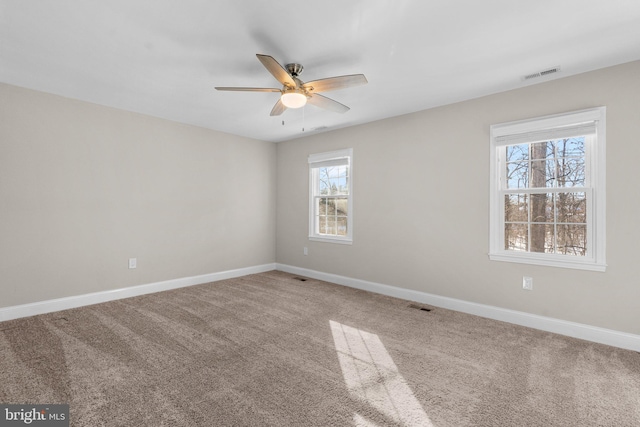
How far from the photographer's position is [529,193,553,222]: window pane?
10.3 ft

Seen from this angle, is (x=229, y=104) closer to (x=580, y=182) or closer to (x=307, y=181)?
(x=307, y=181)

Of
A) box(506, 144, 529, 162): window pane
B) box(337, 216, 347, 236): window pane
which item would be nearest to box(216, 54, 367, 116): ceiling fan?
box(506, 144, 529, 162): window pane

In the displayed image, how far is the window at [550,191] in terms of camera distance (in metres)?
2.83

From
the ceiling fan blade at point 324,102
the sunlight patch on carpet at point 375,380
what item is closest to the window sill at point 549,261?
the sunlight patch on carpet at point 375,380

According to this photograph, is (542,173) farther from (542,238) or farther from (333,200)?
(333,200)

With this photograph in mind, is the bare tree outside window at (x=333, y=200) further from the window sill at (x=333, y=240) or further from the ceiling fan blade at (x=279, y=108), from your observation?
the ceiling fan blade at (x=279, y=108)

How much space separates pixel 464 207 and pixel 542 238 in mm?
823

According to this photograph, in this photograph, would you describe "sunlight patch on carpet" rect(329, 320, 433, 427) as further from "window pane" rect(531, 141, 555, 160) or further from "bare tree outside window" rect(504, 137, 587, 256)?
"window pane" rect(531, 141, 555, 160)

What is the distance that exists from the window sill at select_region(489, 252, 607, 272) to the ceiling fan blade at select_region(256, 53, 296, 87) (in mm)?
2828

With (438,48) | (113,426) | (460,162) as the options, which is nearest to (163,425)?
(113,426)

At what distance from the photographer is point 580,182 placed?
2963 mm

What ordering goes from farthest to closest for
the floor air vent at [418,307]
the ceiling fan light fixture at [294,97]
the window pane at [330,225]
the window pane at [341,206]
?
1. the window pane at [330,225]
2. the window pane at [341,206]
3. the floor air vent at [418,307]
4. the ceiling fan light fixture at [294,97]

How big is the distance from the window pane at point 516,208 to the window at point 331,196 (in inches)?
83.1

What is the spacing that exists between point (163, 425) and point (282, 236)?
4261 millimetres
